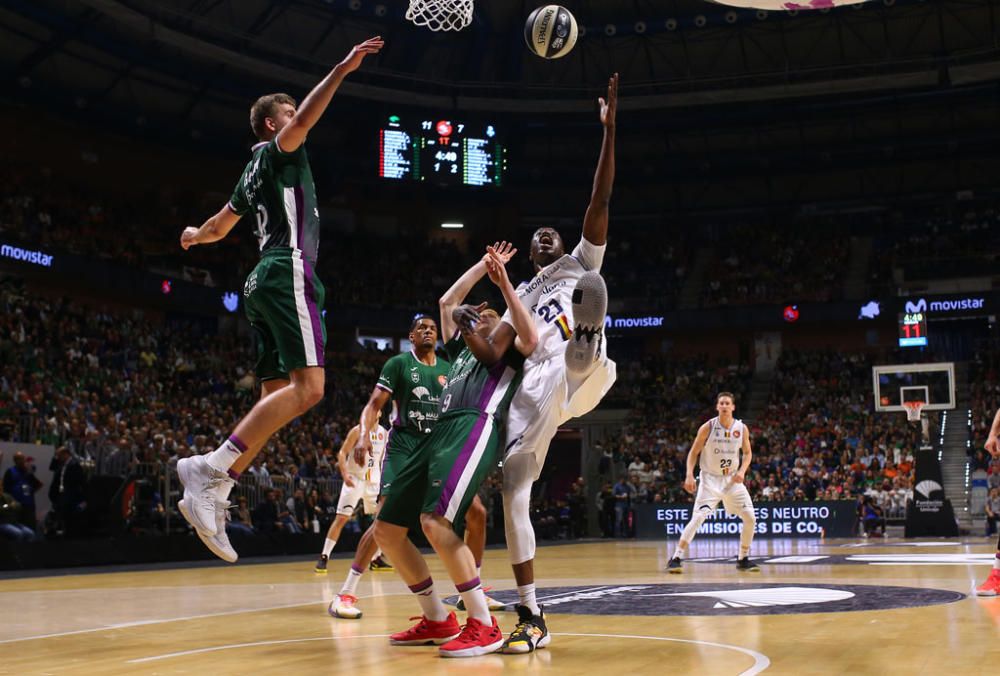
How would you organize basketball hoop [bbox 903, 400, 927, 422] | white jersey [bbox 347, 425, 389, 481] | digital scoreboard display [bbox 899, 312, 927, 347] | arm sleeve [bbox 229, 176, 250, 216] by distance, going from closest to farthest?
arm sleeve [bbox 229, 176, 250, 216], white jersey [bbox 347, 425, 389, 481], basketball hoop [bbox 903, 400, 927, 422], digital scoreboard display [bbox 899, 312, 927, 347]

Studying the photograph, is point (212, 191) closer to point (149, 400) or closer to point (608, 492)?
point (149, 400)

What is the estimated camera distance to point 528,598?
6.48 meters

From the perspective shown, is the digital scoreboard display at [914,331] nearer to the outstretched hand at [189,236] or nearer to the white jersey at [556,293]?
the white jersey at [556,293]

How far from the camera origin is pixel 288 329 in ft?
21.1

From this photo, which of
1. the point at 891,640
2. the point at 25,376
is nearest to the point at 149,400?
the point at 25,376

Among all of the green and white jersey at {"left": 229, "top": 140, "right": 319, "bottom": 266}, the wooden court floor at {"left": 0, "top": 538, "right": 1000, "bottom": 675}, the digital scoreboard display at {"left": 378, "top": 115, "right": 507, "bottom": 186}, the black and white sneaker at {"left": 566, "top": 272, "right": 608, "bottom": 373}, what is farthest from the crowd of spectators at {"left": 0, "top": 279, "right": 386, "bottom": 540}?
the black and white sneaker at {"left": 566, "top": 272, "right": 608, "bottom": 373}

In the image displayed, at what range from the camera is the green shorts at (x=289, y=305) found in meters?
6.43

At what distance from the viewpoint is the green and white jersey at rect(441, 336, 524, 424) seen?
6480 mm

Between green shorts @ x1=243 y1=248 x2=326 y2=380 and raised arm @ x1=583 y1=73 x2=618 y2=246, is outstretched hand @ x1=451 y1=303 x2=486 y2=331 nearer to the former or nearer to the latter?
green shorts @ x1=243 y1=248 x2=326 y2=380

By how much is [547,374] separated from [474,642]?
5.72 ft

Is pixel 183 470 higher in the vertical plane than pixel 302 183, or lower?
lower

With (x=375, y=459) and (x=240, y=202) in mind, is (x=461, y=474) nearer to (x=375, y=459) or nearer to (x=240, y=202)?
(x=240, y=202)

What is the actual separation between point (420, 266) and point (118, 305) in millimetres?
11696

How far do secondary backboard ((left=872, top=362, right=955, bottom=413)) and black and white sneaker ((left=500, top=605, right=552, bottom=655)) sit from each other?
77.4ft
